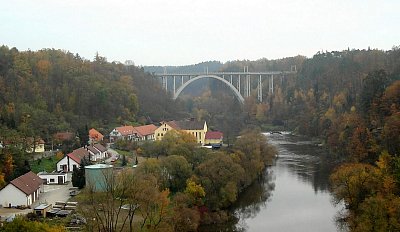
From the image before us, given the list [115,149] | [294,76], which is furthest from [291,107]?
[115,149]

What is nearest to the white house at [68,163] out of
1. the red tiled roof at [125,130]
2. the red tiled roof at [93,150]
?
the red tiled roof at [93,150]

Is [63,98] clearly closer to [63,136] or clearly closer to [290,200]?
[63,136]

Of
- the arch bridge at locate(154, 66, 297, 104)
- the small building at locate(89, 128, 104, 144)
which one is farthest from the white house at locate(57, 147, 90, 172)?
the arch bridge at locate(154, 66, 297, 104)

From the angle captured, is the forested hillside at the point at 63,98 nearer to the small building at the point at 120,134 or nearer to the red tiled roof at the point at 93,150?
the small building at the point at 120,134

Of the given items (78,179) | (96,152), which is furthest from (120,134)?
(78,179)

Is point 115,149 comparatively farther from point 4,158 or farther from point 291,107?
point 291,107

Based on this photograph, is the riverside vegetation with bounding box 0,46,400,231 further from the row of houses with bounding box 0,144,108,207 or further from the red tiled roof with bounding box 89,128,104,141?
the red tiled roof with bounding box 89,128,104,141
